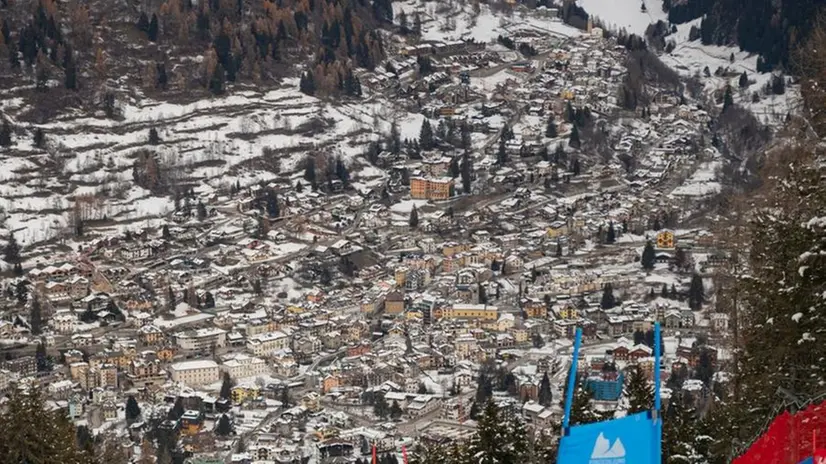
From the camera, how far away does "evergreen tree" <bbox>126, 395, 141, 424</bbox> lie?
28719mm

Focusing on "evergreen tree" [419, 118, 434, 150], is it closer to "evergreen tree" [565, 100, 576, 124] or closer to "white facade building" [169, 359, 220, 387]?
"evergreen tree" [565, 100, 576, 124]

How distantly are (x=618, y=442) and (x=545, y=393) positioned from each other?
2424 cm

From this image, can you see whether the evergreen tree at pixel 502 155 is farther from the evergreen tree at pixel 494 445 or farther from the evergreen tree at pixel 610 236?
the evergreen tree at pixel 494 445

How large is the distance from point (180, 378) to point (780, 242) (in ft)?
77.2

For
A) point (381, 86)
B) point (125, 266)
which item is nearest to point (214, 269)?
point (125, 266)

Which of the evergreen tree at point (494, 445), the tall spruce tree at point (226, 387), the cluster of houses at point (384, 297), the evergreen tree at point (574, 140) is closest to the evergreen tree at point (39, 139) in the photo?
the cluster of houses at point (384, 297)

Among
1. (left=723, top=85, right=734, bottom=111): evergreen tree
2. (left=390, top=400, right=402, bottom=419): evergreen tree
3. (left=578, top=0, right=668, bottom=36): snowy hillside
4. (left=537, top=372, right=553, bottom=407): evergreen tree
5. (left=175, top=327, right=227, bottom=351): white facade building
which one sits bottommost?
(left=175, top=327, right=227, bottom=351): white facade building

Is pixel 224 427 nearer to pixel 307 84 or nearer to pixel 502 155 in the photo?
pixel 502 155

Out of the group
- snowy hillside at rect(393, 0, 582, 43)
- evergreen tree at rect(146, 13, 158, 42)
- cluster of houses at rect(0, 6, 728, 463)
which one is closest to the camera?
cluster of houses at rect(0, 6, 728, 463)

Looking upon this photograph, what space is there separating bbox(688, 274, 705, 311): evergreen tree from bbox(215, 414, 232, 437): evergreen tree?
12.5 m

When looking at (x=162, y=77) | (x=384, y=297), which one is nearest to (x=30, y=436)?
(x=384, y=297)

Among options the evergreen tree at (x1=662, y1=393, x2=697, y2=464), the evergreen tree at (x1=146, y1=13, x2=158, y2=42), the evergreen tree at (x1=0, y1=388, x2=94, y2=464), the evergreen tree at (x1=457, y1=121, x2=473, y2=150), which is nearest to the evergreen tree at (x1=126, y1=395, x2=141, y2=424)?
the evergreen tree at (x1=0, y1=388, x2=94, y2=464)

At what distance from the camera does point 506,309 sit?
119 feet

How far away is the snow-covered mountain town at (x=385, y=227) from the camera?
18141 millimetres
